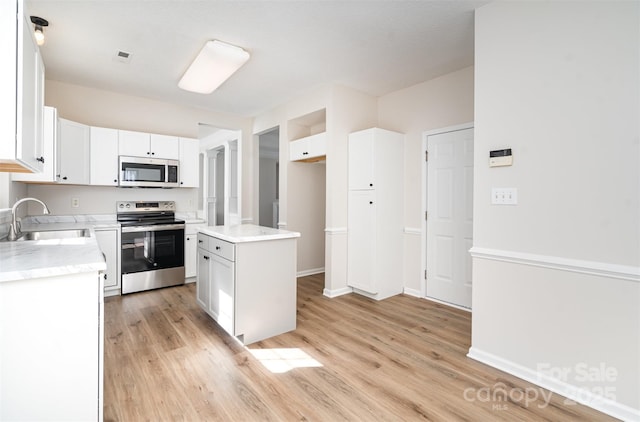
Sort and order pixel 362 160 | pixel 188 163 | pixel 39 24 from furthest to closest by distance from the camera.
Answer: pixel 188 163, pixel 362 160, pixel 39 24

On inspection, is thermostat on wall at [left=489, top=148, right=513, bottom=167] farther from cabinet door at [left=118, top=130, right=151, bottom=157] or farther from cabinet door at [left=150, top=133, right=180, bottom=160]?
cabinet door at [left=118, top=130, right=151, bottom=157]

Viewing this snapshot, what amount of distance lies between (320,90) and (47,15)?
256 cm

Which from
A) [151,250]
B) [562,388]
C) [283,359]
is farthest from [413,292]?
[151,250]

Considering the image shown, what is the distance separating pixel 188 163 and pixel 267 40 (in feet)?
7.58

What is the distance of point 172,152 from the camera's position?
4254 mm

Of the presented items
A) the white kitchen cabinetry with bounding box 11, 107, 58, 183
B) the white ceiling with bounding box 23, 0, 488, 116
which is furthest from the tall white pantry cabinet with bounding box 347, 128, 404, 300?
the white kitchen cabinetry with bounding box 11, 107, 58, 183

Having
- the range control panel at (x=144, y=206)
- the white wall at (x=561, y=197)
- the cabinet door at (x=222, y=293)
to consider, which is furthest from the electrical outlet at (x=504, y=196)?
the range control panel at (x=144, y=206)

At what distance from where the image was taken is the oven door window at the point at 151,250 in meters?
3.73

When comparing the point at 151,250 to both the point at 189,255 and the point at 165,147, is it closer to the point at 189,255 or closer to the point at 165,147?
the point at 189,255

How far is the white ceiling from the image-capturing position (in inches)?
89.6

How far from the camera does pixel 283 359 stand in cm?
227

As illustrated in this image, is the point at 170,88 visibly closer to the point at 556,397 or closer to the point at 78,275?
the point at 78,275

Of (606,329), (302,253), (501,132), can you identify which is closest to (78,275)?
(501,132)

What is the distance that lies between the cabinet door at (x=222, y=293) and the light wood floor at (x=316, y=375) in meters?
0.16
